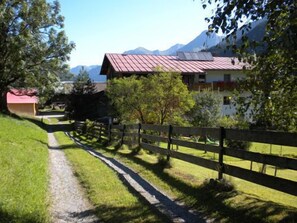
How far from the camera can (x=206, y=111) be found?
115 ft

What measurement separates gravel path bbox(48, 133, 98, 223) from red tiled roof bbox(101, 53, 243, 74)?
3433 cm

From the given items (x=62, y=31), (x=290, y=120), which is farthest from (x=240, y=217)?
(x=62, y=31)

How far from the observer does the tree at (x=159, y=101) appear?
27781mm

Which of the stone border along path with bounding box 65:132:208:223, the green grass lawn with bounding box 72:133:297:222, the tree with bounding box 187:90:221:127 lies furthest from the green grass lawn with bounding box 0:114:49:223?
the tree with bounding box 187:90:221:127

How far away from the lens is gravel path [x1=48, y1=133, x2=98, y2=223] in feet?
24.7

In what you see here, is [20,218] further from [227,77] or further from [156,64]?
[227,77]

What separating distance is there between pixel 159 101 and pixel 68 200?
19328mm

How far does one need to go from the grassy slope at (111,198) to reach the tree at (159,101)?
15.0 metres

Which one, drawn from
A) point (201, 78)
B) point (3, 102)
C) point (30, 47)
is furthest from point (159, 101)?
point (201, 78)

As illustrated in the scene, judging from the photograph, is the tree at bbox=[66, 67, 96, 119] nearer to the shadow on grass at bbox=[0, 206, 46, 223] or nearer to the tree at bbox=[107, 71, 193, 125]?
the tree at bbox=[107, 71, 193, 125]

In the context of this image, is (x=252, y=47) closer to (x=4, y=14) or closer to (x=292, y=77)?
(x=292, y=77)

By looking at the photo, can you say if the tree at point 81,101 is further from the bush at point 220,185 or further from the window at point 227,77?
the bush at point 220,185

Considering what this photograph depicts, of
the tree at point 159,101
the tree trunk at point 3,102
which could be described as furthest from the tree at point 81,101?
the tree at point 159,101

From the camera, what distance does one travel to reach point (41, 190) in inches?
365
